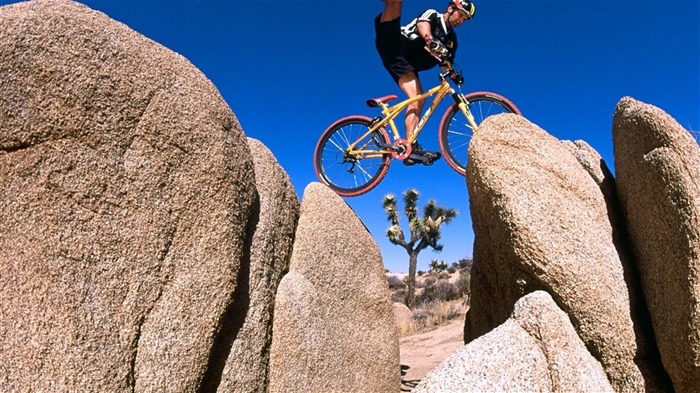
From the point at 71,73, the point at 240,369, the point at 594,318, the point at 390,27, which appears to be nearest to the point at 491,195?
the point at 594,318

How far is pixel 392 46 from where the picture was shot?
23.3 feet

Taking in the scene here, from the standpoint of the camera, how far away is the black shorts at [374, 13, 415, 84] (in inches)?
275

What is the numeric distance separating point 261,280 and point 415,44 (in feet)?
13.9

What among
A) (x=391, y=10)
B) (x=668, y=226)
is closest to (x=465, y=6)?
(x=391, y=10)

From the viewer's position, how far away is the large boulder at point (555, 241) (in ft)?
A: 12.3

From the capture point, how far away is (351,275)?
5148 millimetres

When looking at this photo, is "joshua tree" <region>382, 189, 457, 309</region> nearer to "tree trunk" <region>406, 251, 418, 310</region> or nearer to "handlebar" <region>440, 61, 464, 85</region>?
"tree trunk" <region>406, 251, 418, 310</region>

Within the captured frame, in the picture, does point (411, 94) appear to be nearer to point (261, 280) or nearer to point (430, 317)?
point (261, 280)

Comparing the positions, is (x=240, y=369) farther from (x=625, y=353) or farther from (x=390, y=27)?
(x=390, y=27)

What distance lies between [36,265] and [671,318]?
13.2 feet

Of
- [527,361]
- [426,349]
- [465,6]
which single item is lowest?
[527,361]

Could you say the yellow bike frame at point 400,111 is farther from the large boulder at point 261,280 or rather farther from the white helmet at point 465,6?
the large boulder at point 261,280

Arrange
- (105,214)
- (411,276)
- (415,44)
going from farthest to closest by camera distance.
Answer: (411,276) → (415,44) → (105,214)

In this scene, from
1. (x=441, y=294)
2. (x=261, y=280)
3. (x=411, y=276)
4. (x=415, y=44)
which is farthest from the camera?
(x=441, y=294)
